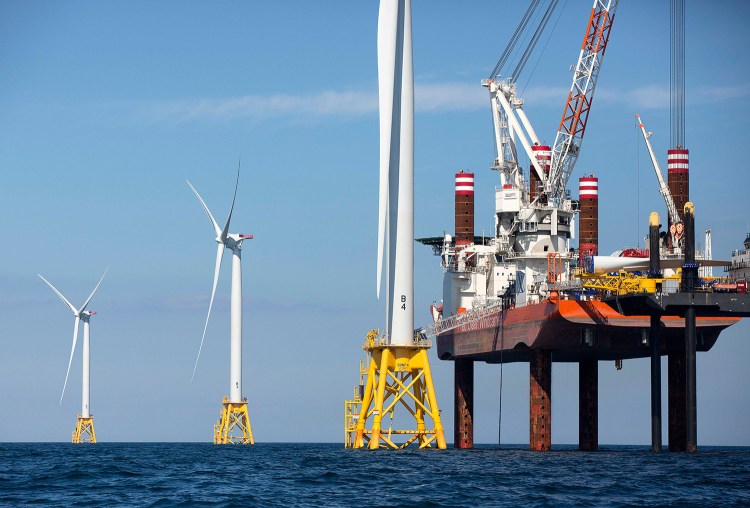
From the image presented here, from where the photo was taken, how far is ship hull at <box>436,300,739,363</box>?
91438 millimetres

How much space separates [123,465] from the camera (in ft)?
274

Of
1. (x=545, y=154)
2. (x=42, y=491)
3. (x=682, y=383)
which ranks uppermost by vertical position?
(x=545, y=154)

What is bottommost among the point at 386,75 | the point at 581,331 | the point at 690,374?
the point at 690,374

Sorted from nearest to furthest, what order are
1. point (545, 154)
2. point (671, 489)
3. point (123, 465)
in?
1. point (671, 489)
2. point (123, 465)
3. point (545, 154)

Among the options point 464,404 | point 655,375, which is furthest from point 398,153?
point 464,404

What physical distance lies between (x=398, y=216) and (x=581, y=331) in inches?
648

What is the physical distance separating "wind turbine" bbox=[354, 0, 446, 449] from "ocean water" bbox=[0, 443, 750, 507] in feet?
17.6

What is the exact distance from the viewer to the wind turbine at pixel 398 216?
86.1 meters

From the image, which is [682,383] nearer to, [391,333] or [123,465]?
[391,333]

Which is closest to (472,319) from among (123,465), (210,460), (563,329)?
(563,329)

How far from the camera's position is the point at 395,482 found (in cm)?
6209

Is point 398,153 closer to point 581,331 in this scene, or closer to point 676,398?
point 581,331

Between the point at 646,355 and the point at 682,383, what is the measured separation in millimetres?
4321

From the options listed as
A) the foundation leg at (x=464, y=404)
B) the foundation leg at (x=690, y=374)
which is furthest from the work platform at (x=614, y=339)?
the foundation leg at (x=464, y=404)
